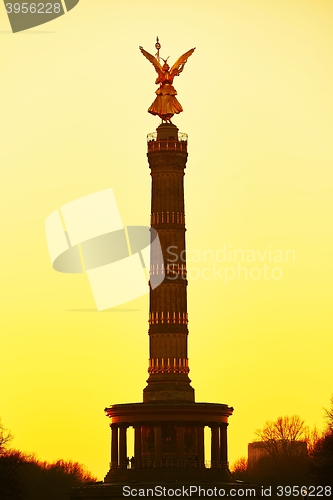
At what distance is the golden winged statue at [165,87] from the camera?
14012 cm

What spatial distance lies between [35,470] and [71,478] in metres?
4.78

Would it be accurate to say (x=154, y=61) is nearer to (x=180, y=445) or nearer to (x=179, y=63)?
(x=179, y=63)

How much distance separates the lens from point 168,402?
132 m

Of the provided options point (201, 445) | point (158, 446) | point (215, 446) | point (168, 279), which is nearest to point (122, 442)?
point (158, 446)

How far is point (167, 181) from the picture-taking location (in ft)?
456

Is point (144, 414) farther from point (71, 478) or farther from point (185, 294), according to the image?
point (71, 478)

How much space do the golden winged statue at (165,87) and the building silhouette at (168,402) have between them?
60.3 inches

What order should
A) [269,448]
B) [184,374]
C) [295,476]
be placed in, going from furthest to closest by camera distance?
[269,448], [295,476], [184,374]

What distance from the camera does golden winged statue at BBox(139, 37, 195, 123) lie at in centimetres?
14012

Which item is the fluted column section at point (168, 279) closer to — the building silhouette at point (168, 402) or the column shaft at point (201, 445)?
the building silhouette at point (168, 402)

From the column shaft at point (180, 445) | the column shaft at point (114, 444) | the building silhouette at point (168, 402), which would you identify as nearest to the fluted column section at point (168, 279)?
the building silhouette at point (168, 402)

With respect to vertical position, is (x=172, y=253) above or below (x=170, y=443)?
above

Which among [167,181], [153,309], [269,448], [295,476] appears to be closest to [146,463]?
[153,309]

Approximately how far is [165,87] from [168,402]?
29.7 m
